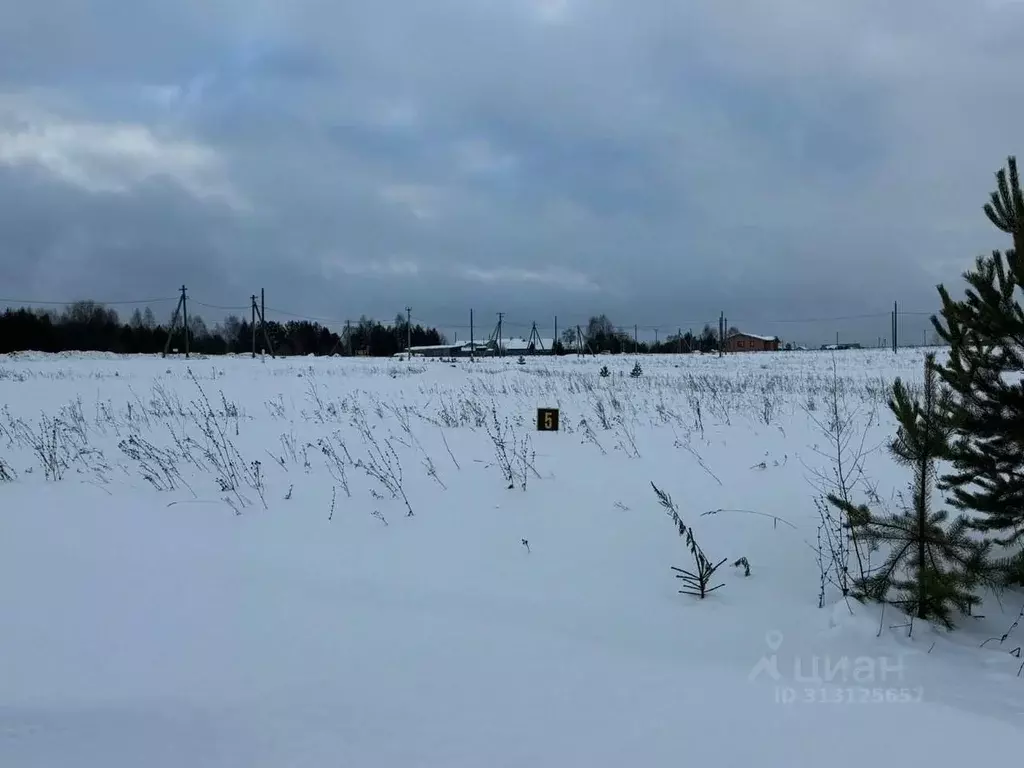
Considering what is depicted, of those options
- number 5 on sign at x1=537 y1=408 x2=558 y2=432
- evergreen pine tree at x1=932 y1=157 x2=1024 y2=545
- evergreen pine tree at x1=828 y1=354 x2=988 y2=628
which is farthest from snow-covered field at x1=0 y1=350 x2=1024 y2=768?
number 5 on sign at x1=537 y1=408 x2=558 y2=432

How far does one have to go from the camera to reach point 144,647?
3.21 metres

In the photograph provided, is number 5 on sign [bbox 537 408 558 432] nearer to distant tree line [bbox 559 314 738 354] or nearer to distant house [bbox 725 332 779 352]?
distant tree line [bbox 559 314 738 354]

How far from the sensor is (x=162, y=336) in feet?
227

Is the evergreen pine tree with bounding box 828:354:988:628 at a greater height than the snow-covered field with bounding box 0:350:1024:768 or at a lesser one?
greater

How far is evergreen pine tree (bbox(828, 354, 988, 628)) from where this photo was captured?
11.6 feet

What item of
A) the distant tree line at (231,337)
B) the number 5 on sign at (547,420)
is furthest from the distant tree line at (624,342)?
the number 5 on sign at (547,420)

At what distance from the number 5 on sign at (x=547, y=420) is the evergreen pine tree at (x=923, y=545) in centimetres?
531

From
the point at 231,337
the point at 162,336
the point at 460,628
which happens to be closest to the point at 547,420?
the point at 460,628

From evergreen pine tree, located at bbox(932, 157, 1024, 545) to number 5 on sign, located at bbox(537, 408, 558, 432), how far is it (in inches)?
208

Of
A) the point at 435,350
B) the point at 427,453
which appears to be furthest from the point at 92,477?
the point at 435,350

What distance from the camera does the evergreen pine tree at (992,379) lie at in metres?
3.75

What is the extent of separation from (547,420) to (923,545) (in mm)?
5635

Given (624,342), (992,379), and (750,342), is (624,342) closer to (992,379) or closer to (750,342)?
(750,342)

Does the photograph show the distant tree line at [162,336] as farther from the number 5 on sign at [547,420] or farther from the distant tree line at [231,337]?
the number 5 on sign at [547,420]
